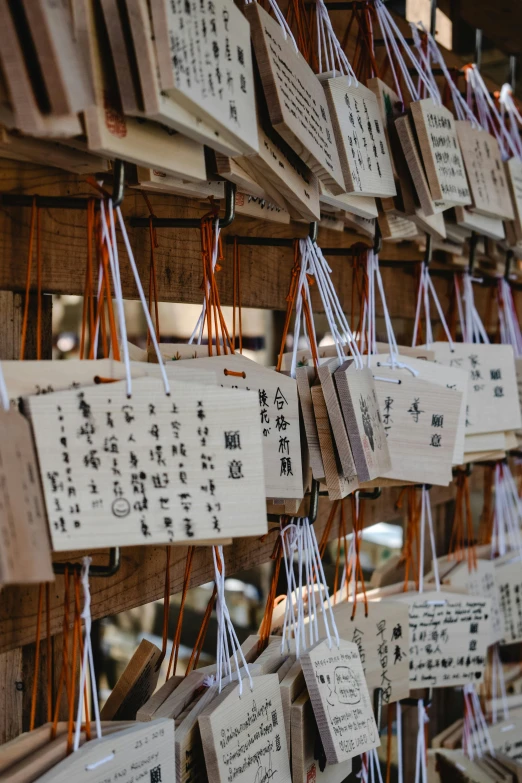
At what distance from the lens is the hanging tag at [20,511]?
1.99 ft

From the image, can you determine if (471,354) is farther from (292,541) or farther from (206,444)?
(206,444)

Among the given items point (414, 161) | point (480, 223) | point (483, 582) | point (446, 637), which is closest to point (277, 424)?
point (414, 161)

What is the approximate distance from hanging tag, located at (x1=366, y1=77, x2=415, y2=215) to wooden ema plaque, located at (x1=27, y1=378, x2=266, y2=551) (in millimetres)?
647

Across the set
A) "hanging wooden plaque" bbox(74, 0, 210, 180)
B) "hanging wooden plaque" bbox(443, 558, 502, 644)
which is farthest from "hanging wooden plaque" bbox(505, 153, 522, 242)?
"hanging wooden plaque" bbox(74, 0, 210, 180)

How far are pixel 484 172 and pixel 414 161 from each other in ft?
1.15

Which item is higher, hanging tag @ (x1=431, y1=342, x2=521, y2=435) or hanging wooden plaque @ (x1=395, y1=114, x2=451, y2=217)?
hanging wooden plaque @ (x1=395, y1=114, x2=451, y2=217)

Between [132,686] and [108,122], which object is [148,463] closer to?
[108,122]

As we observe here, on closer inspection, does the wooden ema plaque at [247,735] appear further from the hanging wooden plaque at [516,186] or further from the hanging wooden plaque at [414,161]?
the hanging wooden plaque at [516,186]

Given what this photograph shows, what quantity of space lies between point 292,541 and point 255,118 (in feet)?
2.02

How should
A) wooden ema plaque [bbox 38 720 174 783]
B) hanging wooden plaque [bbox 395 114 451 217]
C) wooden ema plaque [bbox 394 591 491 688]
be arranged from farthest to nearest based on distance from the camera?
1. wooden ema plaque [bbox 394 591 491 688]
2. hanging wooden plaque [bbox 395 114 451 217]
3. wooden ema plaque [bbox 38 720 174 783]

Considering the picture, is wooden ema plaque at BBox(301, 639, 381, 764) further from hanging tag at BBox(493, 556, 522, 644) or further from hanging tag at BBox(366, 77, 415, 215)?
hanging tag at BBox(493, 556, 522, 644)

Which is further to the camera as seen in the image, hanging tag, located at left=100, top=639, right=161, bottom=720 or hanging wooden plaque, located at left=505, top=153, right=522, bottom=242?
hanging wooden plaque, located at left=505, top=153, right=522, bottom=242

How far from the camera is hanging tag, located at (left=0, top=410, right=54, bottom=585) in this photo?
61 centimetres

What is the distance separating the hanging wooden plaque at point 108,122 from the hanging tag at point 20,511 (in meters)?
0.25
